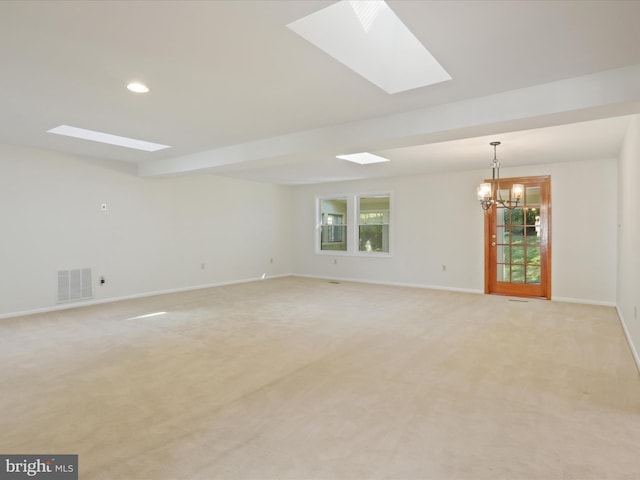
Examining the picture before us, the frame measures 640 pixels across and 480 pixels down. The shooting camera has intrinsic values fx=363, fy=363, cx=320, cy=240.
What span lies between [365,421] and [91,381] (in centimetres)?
220

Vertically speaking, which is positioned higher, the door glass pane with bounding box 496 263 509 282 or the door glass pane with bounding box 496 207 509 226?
the door glass pane with bounding box 496 207 509 226

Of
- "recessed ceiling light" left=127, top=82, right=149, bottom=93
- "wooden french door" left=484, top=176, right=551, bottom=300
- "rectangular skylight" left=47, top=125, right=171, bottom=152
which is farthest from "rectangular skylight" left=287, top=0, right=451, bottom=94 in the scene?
"wooden french door" left=484, top=176, right=551, bottom=300

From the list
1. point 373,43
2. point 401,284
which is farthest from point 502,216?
point 373,43

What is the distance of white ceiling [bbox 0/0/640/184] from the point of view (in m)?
2.02

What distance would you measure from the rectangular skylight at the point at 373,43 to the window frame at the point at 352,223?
5.24m

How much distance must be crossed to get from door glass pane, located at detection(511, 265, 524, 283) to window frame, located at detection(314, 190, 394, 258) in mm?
2432

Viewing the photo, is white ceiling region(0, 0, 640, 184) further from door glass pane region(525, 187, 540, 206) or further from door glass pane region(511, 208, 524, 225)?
door glass pane region(511, 208, 524, 225)

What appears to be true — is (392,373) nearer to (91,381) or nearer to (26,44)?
(91,381)

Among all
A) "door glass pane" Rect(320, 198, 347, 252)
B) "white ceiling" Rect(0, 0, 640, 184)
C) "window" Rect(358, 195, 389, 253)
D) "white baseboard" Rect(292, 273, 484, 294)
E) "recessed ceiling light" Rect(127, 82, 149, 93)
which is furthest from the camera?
"door glass pane" Rect(320, 198, 347, 252)

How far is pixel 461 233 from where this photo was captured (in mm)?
7234

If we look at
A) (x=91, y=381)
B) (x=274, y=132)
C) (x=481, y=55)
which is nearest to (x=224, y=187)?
(x=274, y=132)

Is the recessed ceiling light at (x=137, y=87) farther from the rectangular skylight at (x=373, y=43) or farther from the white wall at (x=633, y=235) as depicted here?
the white wall at (x=633, y=235)

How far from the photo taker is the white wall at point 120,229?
5.18 meters

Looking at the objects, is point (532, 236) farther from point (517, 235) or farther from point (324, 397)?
point (324, 397)
